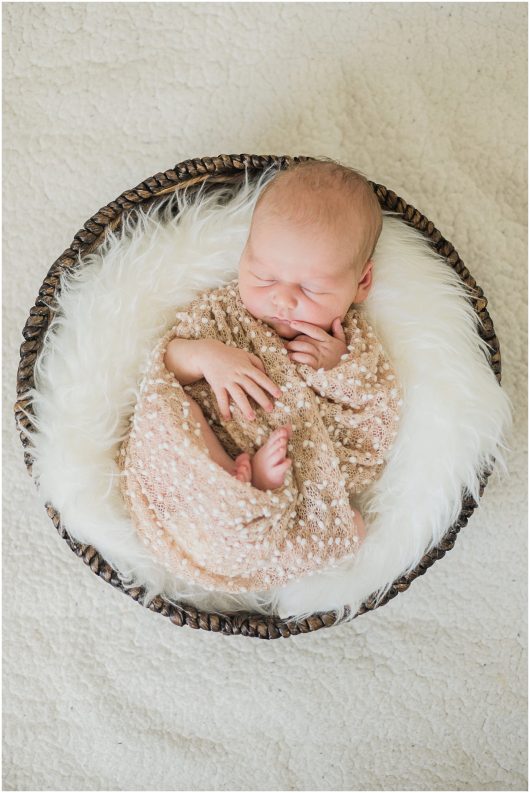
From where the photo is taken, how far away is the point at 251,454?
0.99 meters

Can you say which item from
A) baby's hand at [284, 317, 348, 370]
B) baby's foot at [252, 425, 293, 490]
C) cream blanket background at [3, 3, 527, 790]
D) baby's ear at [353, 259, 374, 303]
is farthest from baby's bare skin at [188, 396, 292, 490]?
cream blanket background at [3, 3, 527, 790]

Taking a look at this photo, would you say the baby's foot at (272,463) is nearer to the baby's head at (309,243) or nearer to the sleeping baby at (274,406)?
the sleeping baby at (274,406)

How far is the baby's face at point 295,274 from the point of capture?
3.03ft

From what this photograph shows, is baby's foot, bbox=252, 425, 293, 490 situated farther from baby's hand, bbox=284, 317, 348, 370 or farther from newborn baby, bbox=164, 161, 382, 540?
baby's hand, bbox=284, 317, 348, 370

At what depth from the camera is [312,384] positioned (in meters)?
1.00

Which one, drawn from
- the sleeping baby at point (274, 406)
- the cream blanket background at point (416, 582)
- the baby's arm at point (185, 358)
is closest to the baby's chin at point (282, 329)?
the sleeping baby at point (274, 406)

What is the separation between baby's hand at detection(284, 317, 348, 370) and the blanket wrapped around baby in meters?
0.01

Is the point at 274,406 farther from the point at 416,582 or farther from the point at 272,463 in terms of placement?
the point at 416,582

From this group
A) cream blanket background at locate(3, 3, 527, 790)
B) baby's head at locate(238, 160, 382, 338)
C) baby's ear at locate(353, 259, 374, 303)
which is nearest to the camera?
baby's head at locate(238, 160, 382, 338)

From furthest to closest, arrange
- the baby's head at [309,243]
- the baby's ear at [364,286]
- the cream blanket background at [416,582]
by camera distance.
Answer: the cream blanket background at [416,582] < the baby's ear at [364,286] < the baby's head at [309,243]

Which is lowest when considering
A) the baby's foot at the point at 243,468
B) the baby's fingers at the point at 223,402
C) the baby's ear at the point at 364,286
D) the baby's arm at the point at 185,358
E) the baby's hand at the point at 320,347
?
the baby's foot at the point at 243,468

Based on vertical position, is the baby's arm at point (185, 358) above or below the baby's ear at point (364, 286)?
below

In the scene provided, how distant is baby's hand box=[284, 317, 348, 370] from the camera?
995 mm

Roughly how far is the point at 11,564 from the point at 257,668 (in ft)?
1.57
